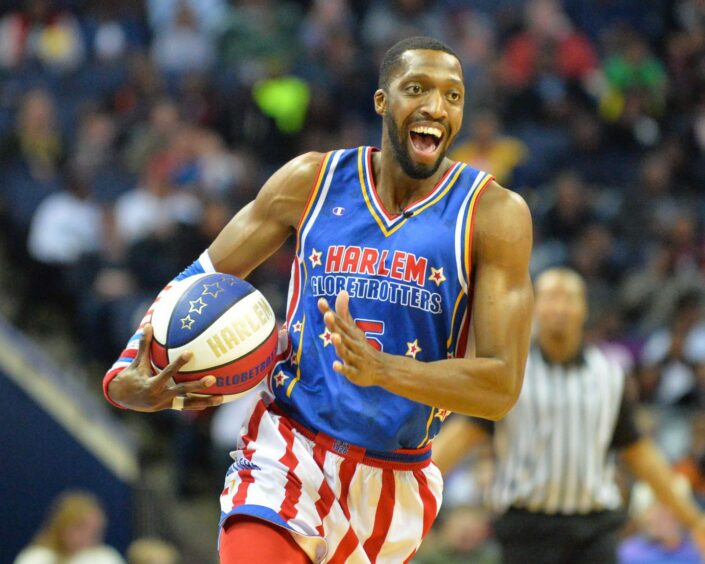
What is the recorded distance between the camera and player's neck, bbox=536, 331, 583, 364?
746 cm

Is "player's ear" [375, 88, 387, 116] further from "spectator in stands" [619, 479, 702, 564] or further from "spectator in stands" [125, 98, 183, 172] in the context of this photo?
"spectator in stands" [125, 98, 183, 172]

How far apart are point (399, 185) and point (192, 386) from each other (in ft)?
3.55

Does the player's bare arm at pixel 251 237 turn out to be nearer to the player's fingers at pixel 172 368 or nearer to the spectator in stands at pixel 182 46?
the player's fingers at pixel 172 368

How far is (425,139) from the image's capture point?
4.64m

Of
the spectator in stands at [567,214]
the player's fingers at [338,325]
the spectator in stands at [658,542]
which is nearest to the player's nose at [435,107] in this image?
the player's fingers at [338,325]

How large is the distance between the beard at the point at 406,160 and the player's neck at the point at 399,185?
0.14ft

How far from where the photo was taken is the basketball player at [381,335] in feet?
14.5

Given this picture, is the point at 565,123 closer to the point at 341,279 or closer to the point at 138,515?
the point at 138,515

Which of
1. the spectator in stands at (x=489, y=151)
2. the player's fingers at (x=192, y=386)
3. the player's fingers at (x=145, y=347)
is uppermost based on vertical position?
the player's fingers at (x=145, y=347)

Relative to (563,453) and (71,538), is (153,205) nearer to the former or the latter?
(71,538)

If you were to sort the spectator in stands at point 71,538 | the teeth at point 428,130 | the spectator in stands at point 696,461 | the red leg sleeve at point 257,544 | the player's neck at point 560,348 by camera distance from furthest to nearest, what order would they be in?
the spectator in stands at point 696,461, the spectator in stands at point 71,538, the player's neck at point 560,348, the teeth at point 428,130, the red leg sleeve at point 257,544

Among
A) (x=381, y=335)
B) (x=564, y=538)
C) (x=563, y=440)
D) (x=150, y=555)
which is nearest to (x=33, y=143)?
(x=150, y=555)

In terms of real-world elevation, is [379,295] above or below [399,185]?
below

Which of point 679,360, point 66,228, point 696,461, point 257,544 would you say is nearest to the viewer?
point 257,544
